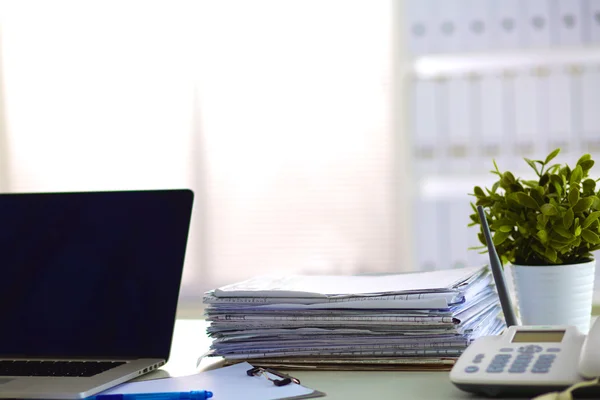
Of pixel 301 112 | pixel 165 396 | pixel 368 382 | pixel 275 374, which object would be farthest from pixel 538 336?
pixel 301 112

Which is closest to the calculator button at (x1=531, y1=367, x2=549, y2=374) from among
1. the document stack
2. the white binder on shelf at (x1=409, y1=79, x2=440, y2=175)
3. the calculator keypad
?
the calculator keypad

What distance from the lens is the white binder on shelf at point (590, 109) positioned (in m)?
2.98

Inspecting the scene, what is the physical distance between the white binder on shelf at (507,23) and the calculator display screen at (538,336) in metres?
2.29

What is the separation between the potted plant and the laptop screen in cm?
48

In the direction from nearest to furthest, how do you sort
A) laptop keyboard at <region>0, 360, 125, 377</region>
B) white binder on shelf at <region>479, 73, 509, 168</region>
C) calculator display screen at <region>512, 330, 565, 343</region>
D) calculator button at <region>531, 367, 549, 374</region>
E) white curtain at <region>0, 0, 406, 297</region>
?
1. calculator button at <region>531, 367, 549, 374</region>
2. calculator display screen at <region>512, 330, 565, 343</region>
3. laptop keyboard at <region>0, 360, 125, 377</region>
4. white binder on shelf at <region>479, 73, 509, 168</region>
5. white curtain at <region>0, 0, 406, 297</region>

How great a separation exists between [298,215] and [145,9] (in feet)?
3.66

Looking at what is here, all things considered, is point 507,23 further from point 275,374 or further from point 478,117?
point 275,374

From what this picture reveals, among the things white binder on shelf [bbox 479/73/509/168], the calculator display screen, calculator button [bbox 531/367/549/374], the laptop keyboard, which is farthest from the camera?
white binder on shelf [bbox 479/73/509/168]

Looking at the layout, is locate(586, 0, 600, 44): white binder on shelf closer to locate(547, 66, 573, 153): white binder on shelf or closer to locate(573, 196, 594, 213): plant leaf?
locate(547, 66, 573, 153): white binder on shelf

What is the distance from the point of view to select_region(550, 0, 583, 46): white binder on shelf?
2971 mm

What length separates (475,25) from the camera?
309cm

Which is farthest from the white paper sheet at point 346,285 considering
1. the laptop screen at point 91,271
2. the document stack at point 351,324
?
the laptop screen at point 91,271

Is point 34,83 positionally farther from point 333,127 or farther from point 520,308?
point 520,308

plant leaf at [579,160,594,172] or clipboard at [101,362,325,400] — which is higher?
plant leaf at [579,160,594,172]
